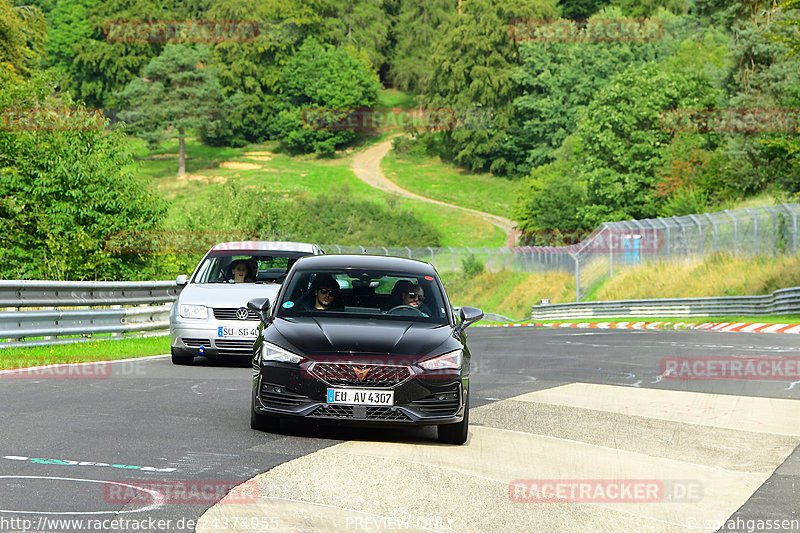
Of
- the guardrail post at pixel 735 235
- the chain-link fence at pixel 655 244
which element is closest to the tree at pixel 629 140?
the chain-link fence at pixel 655 244

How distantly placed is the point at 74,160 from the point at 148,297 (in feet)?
43.8

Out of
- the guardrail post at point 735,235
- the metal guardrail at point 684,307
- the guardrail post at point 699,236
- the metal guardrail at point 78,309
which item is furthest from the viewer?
the guardrail post at point 699,236

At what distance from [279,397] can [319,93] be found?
416ft

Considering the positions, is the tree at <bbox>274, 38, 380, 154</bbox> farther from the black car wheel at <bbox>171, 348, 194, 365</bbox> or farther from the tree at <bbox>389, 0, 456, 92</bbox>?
the black car wheel at <bbox>171, 348, 194, 365</bbox>

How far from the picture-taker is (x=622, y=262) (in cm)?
4947

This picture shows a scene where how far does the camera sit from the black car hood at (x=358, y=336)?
28.9 feet

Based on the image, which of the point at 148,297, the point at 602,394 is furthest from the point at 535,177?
the point at 602,394

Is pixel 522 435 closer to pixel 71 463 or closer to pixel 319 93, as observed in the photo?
pixel 71 463

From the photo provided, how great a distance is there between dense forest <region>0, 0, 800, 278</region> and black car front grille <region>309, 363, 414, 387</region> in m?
24.7

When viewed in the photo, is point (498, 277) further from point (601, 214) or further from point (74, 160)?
point (74, 160)

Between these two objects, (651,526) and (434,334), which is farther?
(434,334)

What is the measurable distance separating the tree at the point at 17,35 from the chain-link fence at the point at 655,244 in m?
12.6

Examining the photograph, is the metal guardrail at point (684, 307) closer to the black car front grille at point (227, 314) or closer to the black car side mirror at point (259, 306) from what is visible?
the black car front grille at point (227, 314)

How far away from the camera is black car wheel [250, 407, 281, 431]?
30.1 ft
